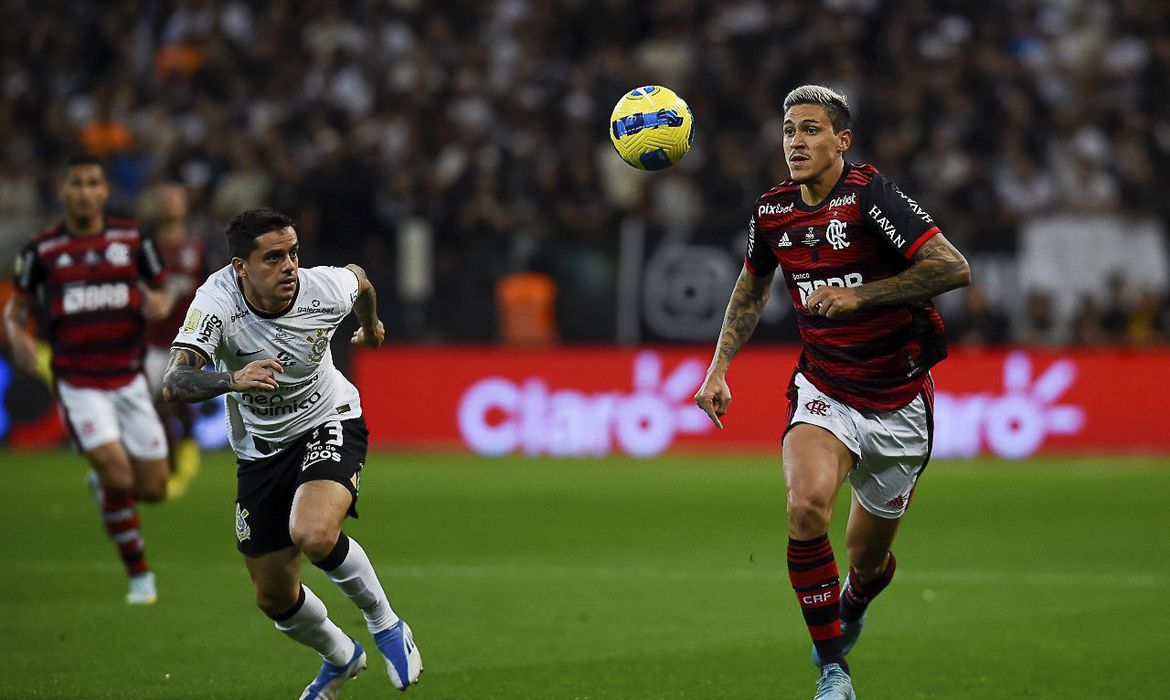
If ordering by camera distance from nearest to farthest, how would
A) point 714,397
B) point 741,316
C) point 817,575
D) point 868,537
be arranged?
point 817,575, point 714,397, point 868,537, point 741,316

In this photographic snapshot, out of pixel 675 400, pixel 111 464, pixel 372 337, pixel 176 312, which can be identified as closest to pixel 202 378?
A: pixel 372 337

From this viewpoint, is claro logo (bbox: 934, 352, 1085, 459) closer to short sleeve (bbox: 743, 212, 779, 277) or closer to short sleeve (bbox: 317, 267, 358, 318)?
short sleeve (bbox: 743, 212, 779, 277)

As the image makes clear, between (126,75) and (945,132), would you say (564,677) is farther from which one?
(126,75)

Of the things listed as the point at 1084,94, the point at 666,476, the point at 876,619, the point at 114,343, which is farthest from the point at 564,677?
the point at 1084,94

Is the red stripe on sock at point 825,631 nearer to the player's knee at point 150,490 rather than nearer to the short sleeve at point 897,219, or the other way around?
the short sleeve at point 897,219

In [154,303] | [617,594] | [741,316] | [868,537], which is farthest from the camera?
[154,303]

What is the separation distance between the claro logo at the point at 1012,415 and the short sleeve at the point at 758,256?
1132 cm

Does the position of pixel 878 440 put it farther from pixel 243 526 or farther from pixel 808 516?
pixel 243 526

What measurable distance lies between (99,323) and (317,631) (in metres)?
4.47

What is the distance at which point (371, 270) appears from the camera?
794 inches

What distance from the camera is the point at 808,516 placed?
22.8ft

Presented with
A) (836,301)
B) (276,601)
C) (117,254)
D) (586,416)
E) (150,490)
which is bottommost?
(586,416)

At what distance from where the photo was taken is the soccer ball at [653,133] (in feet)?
26.1

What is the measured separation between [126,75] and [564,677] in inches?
724
